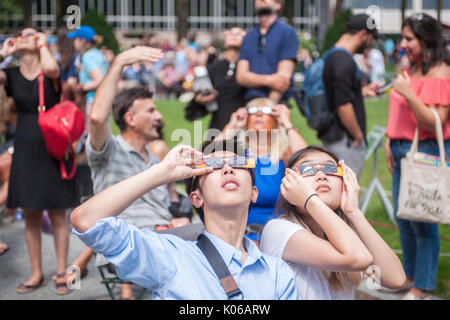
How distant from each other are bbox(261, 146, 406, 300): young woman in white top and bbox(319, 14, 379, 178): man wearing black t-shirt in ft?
7.08

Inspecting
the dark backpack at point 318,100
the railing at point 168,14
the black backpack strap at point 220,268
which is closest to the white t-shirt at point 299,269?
the black backpack strap at point 220,268

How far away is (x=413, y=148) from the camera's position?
3.73m

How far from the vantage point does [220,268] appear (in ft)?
6.43

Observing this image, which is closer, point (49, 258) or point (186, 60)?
point (49, 258)

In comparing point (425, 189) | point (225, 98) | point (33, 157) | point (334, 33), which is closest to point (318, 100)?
point (225, 98)

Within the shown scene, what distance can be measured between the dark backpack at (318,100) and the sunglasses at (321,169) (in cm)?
243

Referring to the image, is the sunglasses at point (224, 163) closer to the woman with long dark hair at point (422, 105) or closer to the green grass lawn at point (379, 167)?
the green grass lawn at point (379, 167)

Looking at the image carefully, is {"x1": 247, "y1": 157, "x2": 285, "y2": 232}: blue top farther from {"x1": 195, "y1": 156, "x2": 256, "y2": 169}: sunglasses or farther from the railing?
the railing

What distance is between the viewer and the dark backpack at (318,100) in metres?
4.58

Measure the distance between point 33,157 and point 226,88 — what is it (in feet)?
5.41

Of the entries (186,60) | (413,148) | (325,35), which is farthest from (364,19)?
(325,35)

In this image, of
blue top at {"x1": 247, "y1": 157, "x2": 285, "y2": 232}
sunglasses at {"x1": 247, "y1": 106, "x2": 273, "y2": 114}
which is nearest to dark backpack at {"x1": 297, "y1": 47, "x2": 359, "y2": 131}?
sunglasses at {"x1": 247, "y1": 106, "x2": 273, "y2": 114}
